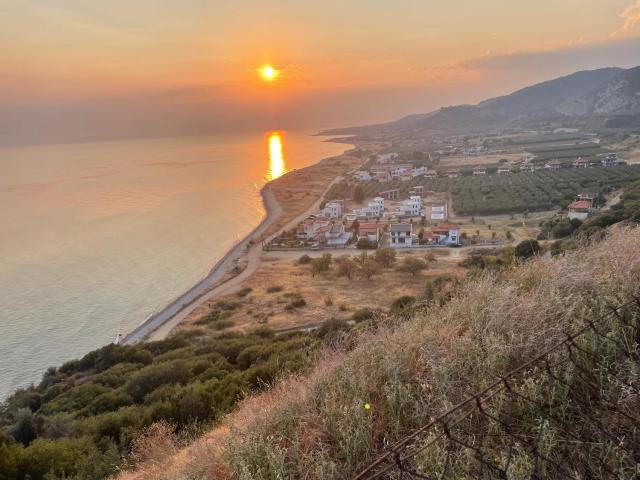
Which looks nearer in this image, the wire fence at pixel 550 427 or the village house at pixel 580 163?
the wire fence at pixel 550 427

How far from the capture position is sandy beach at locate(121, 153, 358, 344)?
52.5 feet

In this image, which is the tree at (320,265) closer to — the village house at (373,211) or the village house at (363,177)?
the village house at (373,211)

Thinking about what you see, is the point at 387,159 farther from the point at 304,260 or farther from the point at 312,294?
the point at 312,294

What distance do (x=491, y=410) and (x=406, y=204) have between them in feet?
106

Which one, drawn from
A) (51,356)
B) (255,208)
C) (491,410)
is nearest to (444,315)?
(491,410)

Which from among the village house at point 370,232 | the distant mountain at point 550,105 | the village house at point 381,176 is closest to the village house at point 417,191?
the village house at point 381,176

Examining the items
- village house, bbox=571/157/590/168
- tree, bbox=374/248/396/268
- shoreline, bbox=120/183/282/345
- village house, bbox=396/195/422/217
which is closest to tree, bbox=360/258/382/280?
tree, bbox=374/248/396/268

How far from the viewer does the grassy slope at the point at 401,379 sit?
212 centimetres

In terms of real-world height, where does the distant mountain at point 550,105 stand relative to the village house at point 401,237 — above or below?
above

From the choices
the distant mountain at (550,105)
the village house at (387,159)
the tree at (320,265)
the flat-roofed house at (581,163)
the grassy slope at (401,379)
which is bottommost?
the tree at (320,265)

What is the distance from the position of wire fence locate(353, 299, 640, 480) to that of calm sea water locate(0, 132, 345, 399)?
48.8ft

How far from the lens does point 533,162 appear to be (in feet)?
157

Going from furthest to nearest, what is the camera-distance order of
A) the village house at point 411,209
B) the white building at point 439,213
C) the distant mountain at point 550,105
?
the distant mountain at point 550,105
the village house at point 411,209
the white building at point 439,213

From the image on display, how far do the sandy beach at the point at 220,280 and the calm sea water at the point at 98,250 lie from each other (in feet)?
2.28
